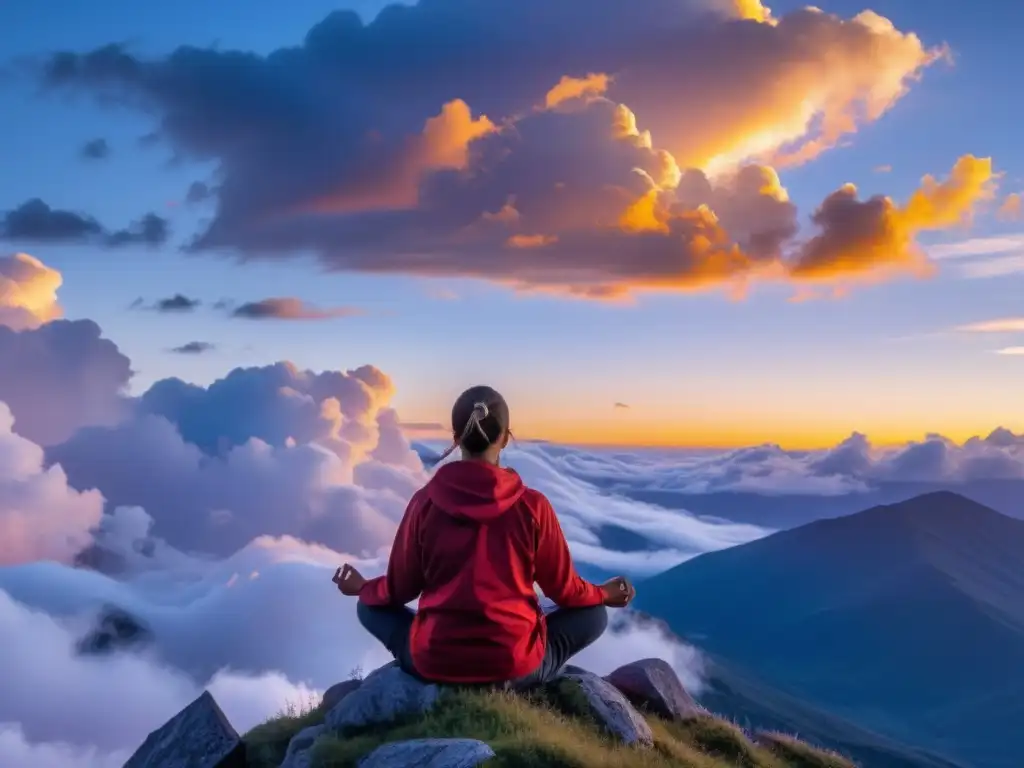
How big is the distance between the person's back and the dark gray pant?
1.50ft

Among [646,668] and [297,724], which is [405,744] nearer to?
[297,724]

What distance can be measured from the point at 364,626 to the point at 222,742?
321cm

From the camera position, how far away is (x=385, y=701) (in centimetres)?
1174

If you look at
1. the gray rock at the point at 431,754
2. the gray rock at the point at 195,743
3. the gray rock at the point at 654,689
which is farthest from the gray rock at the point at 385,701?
the gray rock at the point at 654,689

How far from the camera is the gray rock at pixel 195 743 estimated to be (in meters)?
13.4

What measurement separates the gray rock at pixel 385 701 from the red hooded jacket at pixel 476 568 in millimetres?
469

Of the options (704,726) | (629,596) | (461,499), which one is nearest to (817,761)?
(704,726)

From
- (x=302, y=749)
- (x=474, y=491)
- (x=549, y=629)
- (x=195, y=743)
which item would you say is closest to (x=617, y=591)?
(x=549, y=629)

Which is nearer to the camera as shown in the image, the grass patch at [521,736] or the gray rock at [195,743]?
the grass patch at [521,736]

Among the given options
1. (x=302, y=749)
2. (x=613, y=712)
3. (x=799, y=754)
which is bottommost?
(x=799, y=754)

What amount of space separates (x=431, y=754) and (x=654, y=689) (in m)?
6.17

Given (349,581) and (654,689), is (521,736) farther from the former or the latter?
(654,689)

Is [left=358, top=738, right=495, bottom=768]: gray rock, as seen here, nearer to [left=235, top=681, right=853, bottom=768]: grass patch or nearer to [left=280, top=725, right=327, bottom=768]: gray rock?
[left=235, top=681, right=853, bottom=768]: grass patch

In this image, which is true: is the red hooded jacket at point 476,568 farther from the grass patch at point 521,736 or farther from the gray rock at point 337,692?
the gray rock at point 337,692
